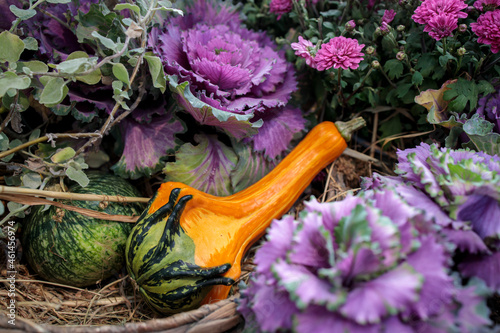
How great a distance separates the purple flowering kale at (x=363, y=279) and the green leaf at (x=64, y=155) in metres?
0.66

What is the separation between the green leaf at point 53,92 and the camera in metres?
0.95

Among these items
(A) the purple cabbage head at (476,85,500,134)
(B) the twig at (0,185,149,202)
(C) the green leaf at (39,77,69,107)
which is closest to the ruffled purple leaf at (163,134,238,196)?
(B) the twig at (0,185,149,202)

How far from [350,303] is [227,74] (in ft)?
2.73

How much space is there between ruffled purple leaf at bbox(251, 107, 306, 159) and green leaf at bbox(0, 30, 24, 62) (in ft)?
2.54

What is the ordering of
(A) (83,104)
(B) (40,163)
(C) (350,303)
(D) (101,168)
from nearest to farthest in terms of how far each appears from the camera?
(C) (350,303) < (B) (40,163) < (A) (83,104) < (D) (101,168)

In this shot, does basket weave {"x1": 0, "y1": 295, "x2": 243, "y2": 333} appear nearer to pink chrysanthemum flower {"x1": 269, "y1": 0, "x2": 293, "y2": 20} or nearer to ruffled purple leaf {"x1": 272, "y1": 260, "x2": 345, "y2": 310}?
ruffled purple leaf {"x1": 272, "y1": 260, "x2": 345, "y2": 310}

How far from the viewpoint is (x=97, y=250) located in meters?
1.07

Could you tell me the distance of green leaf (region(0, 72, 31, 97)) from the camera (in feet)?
2.99

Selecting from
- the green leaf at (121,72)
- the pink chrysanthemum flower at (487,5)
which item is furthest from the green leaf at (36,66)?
the pink chrysanthemum flower at (487,5)

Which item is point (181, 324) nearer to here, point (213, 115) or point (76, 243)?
point (76, 243)

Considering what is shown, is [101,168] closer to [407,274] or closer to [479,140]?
[407,274]

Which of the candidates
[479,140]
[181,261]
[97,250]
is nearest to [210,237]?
[181,261]

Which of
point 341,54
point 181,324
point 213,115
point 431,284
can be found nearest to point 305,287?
point 431,284

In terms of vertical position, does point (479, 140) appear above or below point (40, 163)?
above
